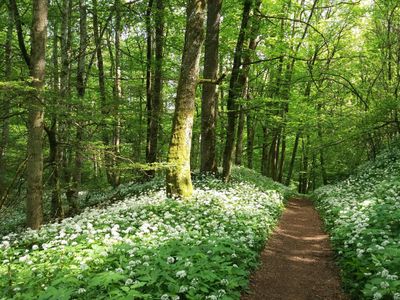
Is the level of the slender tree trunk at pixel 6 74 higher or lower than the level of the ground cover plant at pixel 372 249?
higher

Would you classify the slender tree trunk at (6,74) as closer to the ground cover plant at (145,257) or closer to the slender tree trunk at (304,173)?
the ground cover plant at (145,257)

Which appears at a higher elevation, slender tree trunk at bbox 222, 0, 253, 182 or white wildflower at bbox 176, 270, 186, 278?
slender tree trunk at bbox 222, 0, 253, 182

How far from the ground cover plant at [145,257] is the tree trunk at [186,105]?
100cm

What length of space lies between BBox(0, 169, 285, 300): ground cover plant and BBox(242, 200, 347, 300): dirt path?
1.19ft

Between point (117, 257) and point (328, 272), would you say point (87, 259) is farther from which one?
point (328, 272)

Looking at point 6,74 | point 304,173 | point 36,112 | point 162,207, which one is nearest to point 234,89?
point 162,207

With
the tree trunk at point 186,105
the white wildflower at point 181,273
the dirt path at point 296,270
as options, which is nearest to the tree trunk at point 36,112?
the tree trunk at point 186,105

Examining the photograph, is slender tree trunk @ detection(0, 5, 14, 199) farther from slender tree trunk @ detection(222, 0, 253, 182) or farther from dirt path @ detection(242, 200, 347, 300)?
slender tree trunk @ detection(222, 0, 253, 182)

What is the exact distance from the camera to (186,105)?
36.1ft

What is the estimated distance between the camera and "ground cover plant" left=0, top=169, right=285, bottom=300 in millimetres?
5070

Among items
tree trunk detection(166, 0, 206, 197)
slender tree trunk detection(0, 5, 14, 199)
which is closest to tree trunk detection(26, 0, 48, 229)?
slender tree trunk detection(0, 5, 14, 199)

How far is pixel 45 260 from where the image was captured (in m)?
6.57

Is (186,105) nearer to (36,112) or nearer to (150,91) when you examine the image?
(36,112)

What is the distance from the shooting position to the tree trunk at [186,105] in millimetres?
10750
